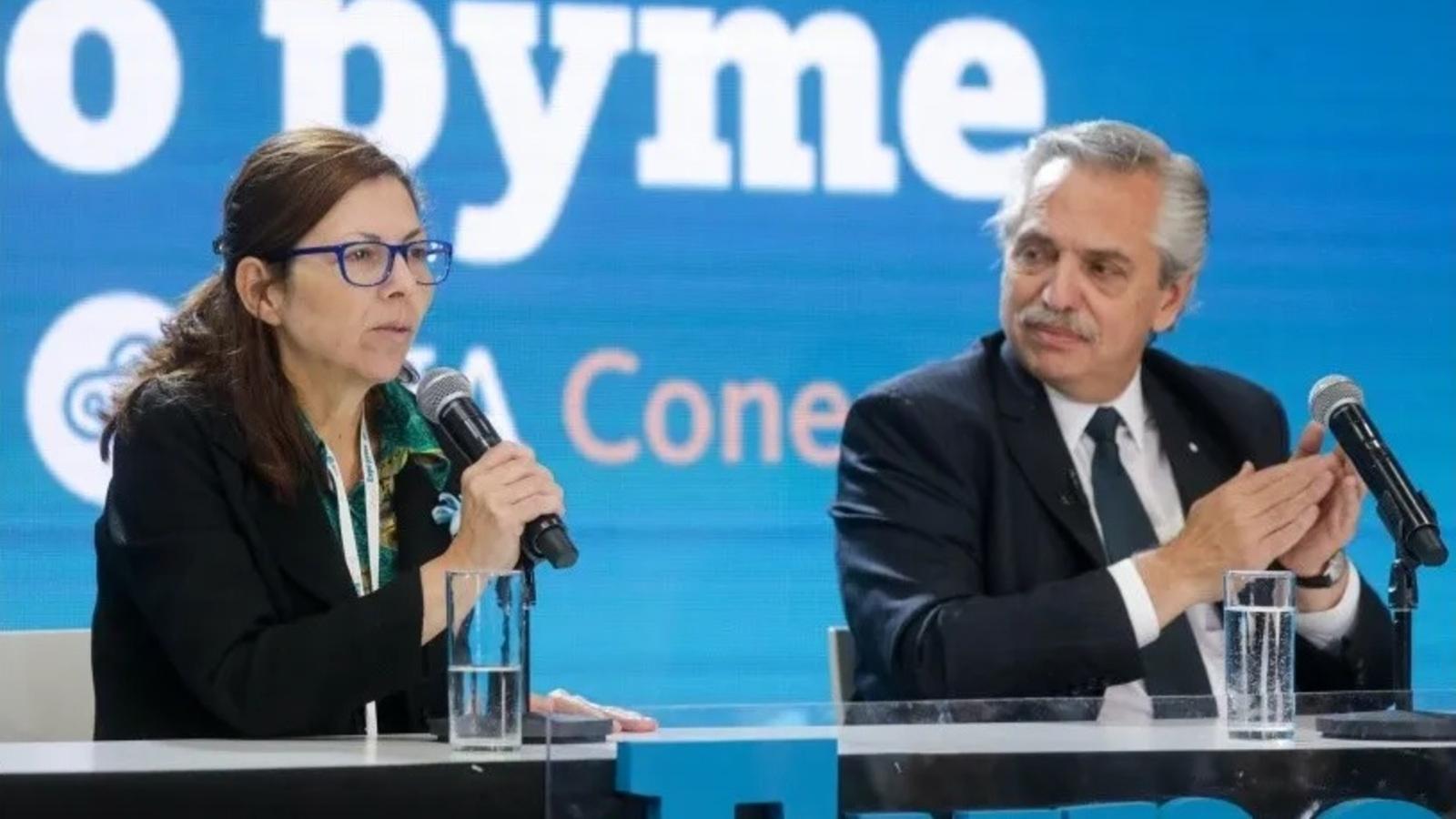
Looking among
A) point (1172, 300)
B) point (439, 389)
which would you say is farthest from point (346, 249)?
point (1172, 300)

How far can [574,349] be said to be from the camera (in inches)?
175

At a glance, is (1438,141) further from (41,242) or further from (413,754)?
(413,754)

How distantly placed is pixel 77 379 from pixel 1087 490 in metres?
1.75

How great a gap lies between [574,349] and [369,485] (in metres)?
1.45

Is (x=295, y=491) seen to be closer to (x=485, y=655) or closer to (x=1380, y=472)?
(x=485, y=655)

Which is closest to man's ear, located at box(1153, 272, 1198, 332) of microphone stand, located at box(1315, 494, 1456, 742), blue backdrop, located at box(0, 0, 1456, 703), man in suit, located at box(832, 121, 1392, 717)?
man in suit, located at box(832, 121, 1392, 717)

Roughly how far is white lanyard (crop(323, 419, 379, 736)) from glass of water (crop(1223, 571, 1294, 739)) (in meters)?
0.99

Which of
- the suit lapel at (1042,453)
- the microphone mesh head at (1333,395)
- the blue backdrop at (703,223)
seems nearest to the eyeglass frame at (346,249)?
the suit lapel at (1042,453)

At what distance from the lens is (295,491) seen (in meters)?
2.89

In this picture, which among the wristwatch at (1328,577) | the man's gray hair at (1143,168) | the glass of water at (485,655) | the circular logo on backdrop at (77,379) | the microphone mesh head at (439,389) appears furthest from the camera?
the circular logo on backdrop at (77,379)

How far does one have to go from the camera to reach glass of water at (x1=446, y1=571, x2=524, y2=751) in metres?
2.35

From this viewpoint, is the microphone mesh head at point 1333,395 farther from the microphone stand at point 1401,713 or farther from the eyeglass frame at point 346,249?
the eyeglass frame at point 346,249

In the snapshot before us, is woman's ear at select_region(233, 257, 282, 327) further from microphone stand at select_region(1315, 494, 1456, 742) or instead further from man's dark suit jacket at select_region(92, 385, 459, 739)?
microphone stand at select_region(1315, 494, 1456, 742)

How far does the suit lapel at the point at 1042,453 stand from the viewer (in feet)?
11.4
